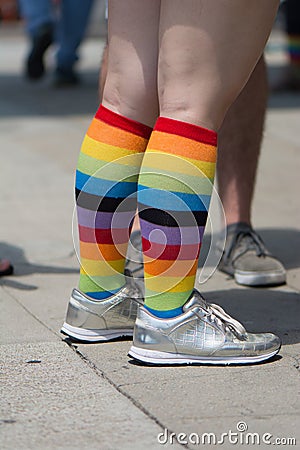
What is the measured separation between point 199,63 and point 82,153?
408 millimetres

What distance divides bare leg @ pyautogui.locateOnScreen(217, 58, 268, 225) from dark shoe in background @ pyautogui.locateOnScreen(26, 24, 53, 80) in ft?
14.0

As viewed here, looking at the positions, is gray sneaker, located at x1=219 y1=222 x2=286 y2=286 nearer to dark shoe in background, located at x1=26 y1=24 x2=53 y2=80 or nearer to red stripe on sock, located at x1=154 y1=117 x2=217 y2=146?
red stripe on sock, located at x1=154 y1=117 x2=217 y2=146

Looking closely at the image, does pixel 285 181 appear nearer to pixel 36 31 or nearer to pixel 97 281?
pixel 97 281

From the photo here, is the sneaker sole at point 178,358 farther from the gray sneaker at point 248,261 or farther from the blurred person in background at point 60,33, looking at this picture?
the blurred person in background at point 60,33

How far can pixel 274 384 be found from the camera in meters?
2.15

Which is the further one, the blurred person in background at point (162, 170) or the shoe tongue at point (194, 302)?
the shoe tongue at point (194, 302)

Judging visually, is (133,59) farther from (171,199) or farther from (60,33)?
(60,33)

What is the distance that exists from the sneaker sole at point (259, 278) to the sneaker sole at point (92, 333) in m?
0.64

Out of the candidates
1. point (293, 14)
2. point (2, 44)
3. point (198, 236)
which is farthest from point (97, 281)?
point (2, 44)

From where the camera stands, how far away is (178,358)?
2.27m

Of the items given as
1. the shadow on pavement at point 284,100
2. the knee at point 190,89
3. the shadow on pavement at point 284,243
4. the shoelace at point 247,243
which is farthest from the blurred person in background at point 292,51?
the knee at point 190,89

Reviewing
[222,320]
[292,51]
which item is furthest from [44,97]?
[222,320]

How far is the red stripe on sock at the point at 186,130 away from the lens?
2193 millimetres

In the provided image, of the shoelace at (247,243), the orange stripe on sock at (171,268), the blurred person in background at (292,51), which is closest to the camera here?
the orange stripe on sock at (171,268)
